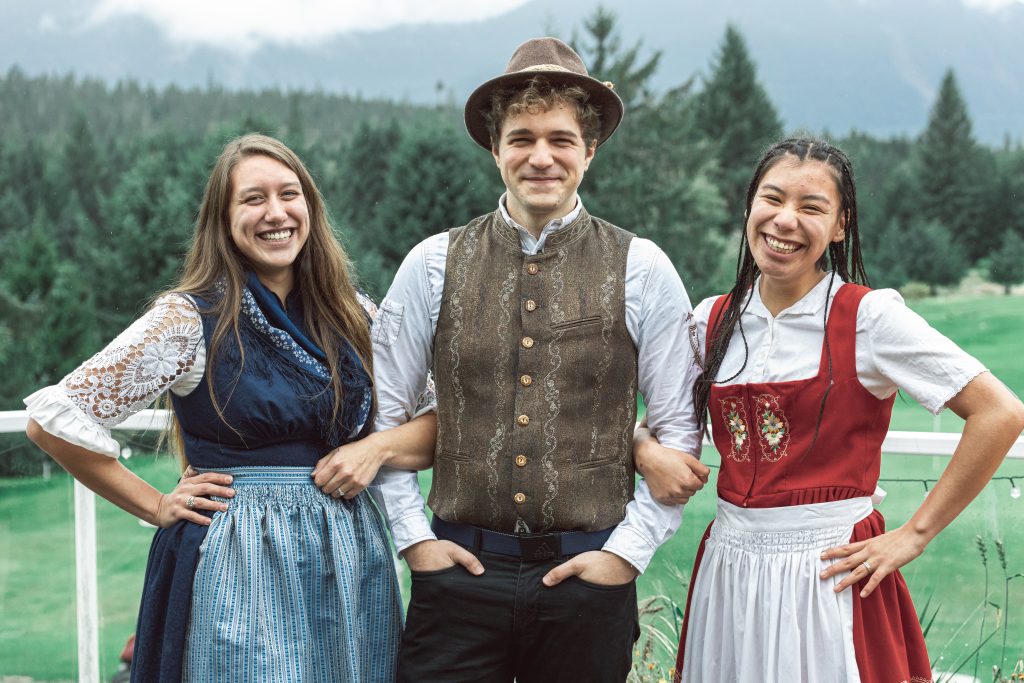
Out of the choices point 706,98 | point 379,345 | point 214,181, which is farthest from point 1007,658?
point 706,98

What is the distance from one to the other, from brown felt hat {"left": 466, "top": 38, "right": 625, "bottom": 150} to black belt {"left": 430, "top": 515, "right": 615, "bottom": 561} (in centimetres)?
79

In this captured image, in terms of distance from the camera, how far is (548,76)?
6.26 ft

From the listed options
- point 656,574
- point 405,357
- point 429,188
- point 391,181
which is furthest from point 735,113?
point 405,357

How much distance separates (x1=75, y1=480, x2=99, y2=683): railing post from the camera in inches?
105

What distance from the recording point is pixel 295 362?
1960 millimetres

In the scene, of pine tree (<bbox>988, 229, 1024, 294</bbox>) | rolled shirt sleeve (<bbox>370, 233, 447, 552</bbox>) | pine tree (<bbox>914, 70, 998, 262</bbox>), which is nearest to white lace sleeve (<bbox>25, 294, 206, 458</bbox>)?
rolled shirt sleeve (<bbox>370, 233, 447, 552</bbox>)

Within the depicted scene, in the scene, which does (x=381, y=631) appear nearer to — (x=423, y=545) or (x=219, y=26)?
(x=423, y=545)

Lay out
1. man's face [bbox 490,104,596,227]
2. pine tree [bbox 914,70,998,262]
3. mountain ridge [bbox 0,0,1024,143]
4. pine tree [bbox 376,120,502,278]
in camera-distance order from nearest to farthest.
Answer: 1. man's face [bbox 490,104,596,227]
2. pine tree [bbox 376,120,502,278]
3. pine tree [bbox 914,70,998,262]
4. mountain ridge [bbox 0,0,1024,143]

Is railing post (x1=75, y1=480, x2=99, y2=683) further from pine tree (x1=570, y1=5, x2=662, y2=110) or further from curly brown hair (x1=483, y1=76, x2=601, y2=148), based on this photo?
pine tree (x1=570, y1=5, x2=662, y2=110)

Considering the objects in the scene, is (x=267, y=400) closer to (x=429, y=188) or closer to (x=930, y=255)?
(x=429, y=188)

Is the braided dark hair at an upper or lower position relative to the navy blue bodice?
upper

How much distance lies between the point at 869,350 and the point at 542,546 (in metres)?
0.68

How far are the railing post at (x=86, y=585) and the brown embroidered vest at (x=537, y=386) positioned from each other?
1.21 m

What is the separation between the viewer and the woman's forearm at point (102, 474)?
73.6 inches
